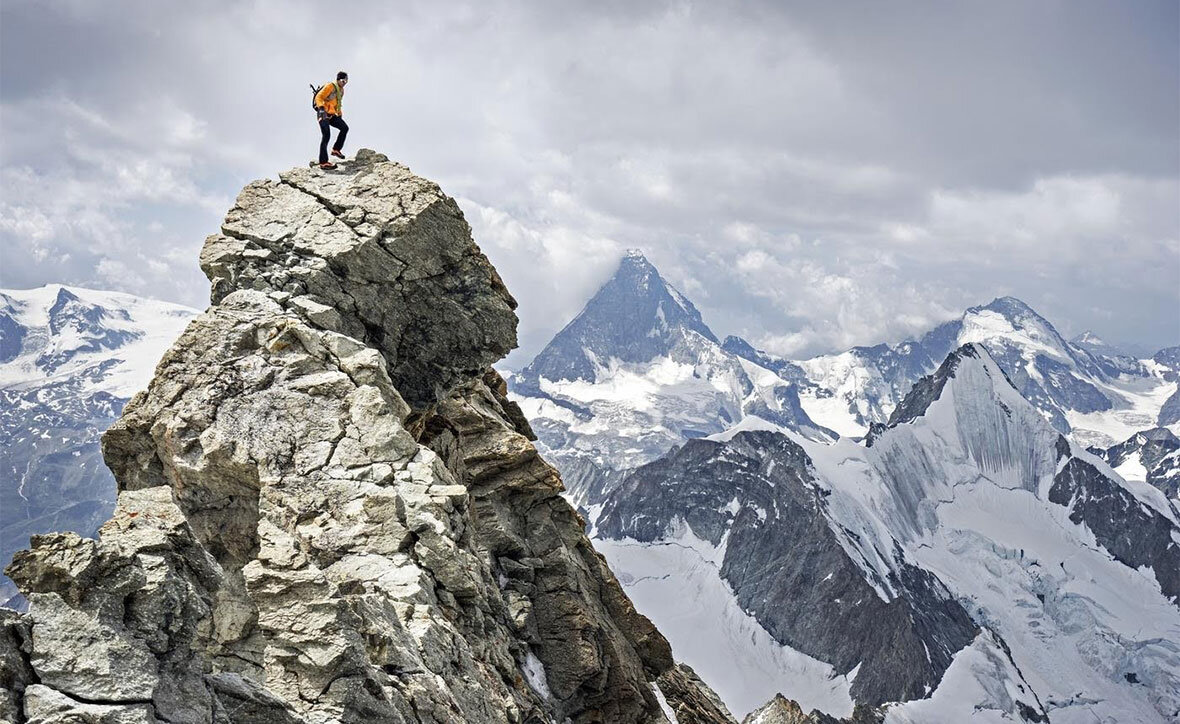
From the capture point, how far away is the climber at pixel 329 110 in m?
31.7

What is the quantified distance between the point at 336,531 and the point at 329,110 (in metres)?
19.0

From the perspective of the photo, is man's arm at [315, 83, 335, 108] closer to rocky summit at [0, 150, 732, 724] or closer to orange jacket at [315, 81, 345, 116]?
orange jacket at [315, 81, 345, 116]

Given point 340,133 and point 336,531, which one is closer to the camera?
point 336,531

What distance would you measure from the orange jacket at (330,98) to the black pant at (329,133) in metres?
0.40

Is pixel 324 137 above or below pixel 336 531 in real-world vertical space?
above

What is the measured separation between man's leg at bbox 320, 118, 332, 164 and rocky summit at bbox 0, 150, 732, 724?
1.14 m

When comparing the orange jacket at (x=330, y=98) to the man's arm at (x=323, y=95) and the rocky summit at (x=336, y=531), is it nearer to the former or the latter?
the man's arm at (x=323, y=95)

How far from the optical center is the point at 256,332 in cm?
2452

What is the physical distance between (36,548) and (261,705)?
14.1 ft

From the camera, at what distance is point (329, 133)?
3262 cm

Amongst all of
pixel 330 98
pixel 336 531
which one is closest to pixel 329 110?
pixel 330 98

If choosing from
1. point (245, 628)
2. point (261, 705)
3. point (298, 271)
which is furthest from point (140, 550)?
point (298, 271)

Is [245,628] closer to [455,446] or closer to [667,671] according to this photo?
[455,446]

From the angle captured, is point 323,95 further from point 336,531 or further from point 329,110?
point 336,531
